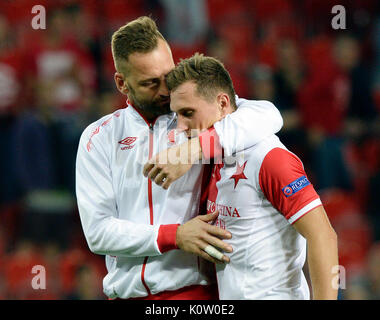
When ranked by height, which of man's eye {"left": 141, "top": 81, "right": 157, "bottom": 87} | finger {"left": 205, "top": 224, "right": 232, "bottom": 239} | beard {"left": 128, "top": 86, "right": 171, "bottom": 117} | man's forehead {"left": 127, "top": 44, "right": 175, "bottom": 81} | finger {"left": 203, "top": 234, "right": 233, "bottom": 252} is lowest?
finger {"left": 203, "top": 234, "right": 233, "bottom": 252}

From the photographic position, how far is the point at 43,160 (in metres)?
5.21

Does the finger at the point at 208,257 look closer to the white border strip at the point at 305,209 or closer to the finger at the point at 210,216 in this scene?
the finger at the point at 210,216

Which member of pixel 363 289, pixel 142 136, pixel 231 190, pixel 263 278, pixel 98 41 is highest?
pixel 98 41

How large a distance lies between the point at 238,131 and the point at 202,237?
0.40m

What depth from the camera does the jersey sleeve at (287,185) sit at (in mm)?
2006

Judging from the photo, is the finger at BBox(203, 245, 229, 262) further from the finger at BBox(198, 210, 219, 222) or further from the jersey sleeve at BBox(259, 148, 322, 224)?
the jersey sleeve at BBox(259, 148, 322, 224)

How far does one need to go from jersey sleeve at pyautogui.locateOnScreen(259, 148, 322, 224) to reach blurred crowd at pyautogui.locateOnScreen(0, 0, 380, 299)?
2.37 m

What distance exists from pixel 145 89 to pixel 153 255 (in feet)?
2.10

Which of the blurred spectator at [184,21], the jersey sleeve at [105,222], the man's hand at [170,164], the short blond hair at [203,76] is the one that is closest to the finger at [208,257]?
the jersey sleeve at [105,222]

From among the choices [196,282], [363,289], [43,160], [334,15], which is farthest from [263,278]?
[334,15]

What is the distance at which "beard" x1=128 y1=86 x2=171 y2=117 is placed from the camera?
239 cm

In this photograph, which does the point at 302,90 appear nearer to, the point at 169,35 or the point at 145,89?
the point at 169,35

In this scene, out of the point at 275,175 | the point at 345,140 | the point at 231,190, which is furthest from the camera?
the point at 345,140

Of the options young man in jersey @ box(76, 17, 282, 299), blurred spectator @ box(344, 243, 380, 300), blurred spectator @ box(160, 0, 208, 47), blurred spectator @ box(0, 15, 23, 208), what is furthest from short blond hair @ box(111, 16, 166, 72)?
blurred spectator @ box(160, 0, 208, 47)
